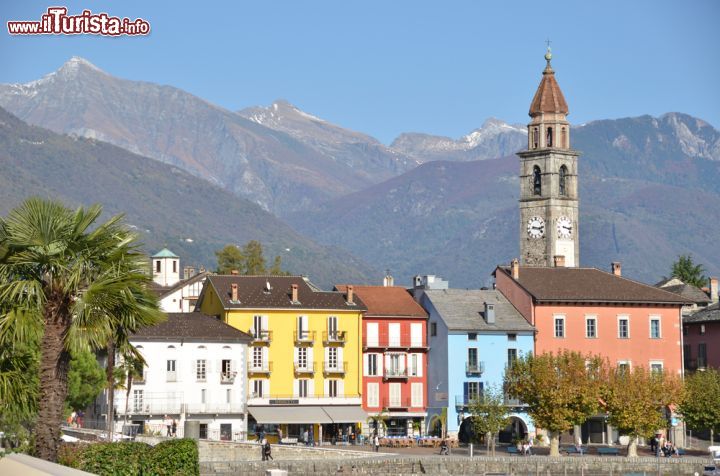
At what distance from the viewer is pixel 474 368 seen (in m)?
96.5

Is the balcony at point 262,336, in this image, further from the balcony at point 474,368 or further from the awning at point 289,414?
the balcony at point 474,368

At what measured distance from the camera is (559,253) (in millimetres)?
137250

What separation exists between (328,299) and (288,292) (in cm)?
245

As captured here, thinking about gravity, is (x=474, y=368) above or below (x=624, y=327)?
below

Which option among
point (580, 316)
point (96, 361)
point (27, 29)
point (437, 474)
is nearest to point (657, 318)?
point (580, 316)

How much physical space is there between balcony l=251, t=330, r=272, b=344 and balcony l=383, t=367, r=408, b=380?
305 inches

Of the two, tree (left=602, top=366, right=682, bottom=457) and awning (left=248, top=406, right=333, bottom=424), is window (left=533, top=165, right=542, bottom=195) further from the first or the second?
tree (left=602, top=366, right=682, bottom=457)

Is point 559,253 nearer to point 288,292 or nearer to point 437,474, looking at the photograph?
point 288,292

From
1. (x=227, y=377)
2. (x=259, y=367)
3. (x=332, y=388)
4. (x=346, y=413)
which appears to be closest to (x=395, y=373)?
(x=332, y=388)

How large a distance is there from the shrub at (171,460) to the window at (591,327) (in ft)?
190

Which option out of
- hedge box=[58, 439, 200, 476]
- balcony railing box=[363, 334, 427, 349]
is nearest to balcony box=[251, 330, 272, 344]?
balcony railing box=[363, 334, 427, 349]

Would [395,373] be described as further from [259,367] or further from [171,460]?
[171,460]

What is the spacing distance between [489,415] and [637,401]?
324 inches

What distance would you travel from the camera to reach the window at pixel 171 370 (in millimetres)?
90062
